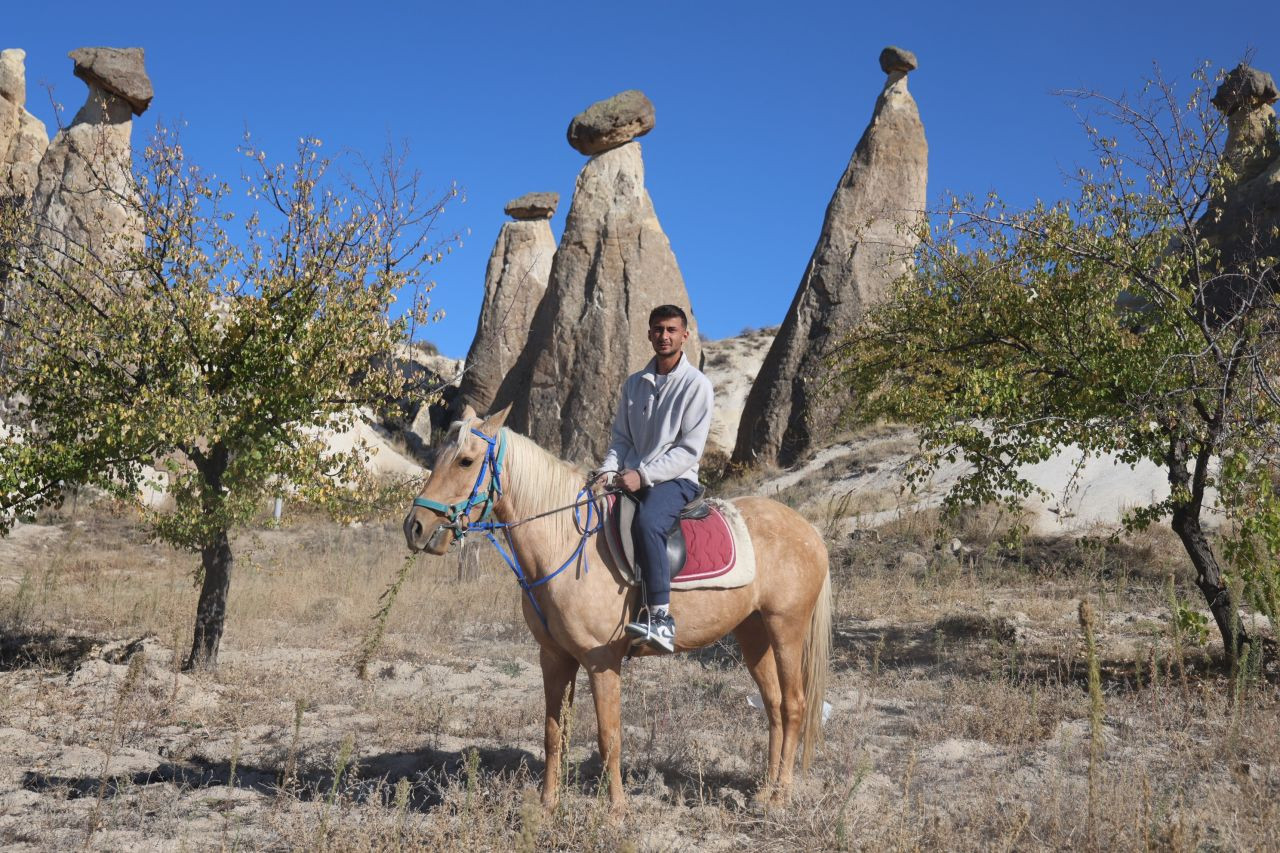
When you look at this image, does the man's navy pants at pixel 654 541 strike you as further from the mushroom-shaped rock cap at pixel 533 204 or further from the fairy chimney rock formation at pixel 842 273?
the mushroom-shaped rock cap at pixel 533 204

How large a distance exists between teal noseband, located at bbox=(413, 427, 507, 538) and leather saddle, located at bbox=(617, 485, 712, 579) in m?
0.68

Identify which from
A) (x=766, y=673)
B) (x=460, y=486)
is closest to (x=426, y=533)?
(x=460, y=486)

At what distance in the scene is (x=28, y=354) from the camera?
830cm

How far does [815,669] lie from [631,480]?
1931 millimetres

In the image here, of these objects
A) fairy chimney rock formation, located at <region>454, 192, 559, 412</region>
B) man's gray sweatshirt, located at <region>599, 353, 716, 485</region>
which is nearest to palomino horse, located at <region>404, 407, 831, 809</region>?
man's gray sweatshirt, located at <region>599, 353, 716, 485</region>

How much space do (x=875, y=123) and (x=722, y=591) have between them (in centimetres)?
2193

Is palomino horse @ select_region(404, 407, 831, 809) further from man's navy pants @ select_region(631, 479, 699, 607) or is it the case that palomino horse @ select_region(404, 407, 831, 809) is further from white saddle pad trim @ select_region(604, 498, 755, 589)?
man's navy pants @ select_region(631, 479, 699, 607)

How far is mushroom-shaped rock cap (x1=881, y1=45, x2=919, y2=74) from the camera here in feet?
81.0

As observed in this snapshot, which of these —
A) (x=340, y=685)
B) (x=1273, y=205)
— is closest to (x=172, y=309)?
(x=340, y=685)

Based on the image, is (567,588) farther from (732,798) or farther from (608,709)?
(732,798)

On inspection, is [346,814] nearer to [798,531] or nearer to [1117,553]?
[798,531]

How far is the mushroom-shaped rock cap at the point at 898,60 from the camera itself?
24.7m

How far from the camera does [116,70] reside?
22641mm

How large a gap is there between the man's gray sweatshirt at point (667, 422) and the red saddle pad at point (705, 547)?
274mm
